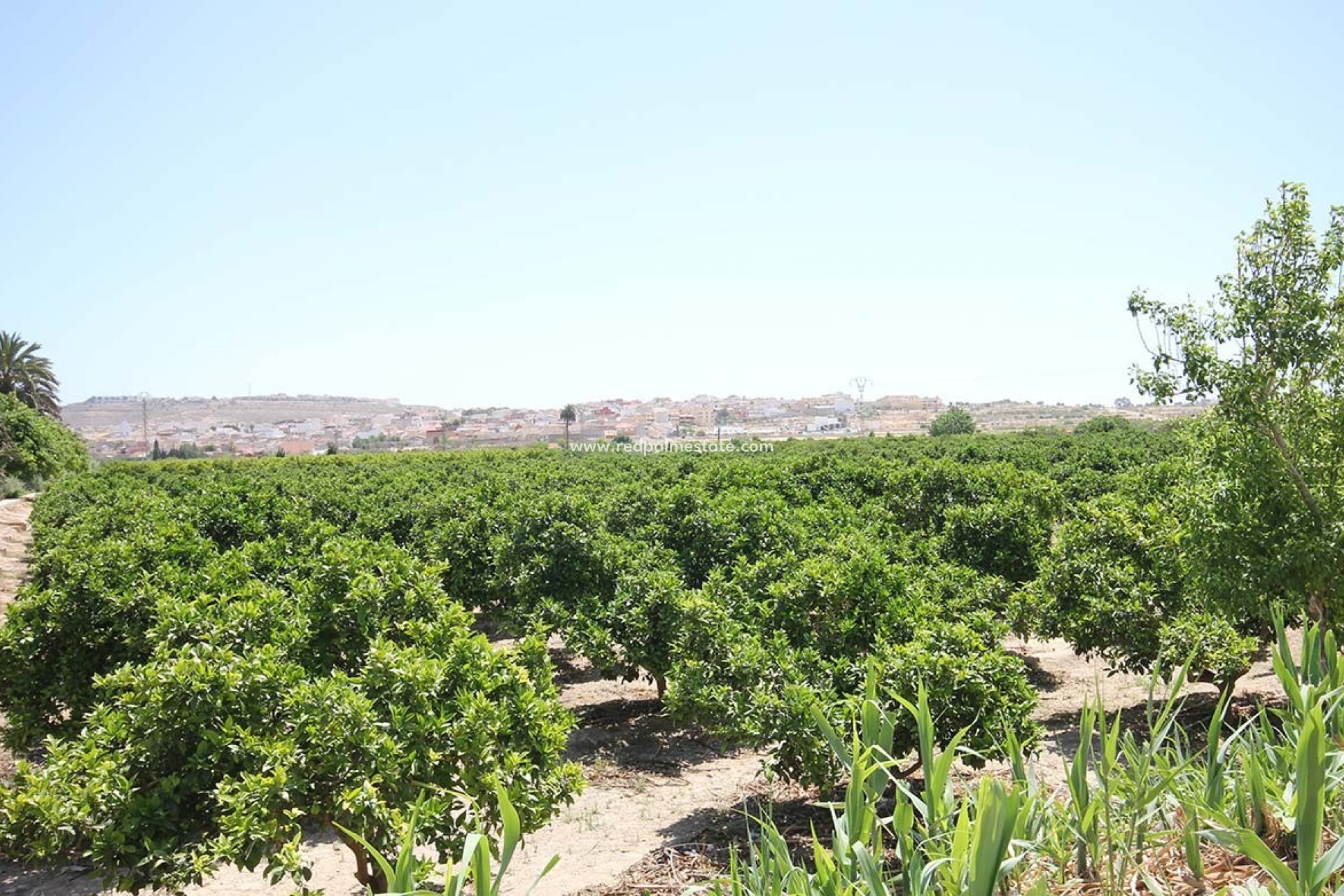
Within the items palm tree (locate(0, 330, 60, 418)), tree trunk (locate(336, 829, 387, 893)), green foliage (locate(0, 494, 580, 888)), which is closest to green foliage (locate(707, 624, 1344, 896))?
green foliage (locate(0, 494, 580, 888))

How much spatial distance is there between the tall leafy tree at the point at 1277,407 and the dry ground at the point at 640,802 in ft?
6.38

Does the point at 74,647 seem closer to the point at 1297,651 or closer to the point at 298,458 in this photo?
the point at 1297,651

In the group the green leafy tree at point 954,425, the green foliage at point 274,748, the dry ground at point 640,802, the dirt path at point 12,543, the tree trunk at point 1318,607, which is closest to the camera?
the green foliage at point 274,748

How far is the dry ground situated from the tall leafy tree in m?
1.95

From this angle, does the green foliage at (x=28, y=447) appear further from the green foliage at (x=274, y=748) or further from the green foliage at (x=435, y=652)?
the green foliage at (x=274, y=748)

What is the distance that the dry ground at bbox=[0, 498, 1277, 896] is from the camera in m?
6.90

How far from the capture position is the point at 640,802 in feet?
28.3

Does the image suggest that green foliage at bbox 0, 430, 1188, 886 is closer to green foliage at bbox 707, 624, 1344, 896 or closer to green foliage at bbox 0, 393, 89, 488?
green foliage at bbox 707, 624, 1344, 896

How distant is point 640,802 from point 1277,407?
6.61 m

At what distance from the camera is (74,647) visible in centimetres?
823

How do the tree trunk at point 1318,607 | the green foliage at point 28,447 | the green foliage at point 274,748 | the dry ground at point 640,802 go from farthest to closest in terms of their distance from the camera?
the green foliage at point 28,447, the tree trunk at point 1318,607, the dry ground at point 640,802, the green foliage at point 274,748

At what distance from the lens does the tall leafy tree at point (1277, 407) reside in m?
6.91

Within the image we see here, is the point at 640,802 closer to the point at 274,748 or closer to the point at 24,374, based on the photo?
the point at 274,748

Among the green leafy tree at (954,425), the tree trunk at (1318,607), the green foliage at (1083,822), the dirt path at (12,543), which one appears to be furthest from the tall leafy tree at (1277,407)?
the green leafy tree at (954,425)
